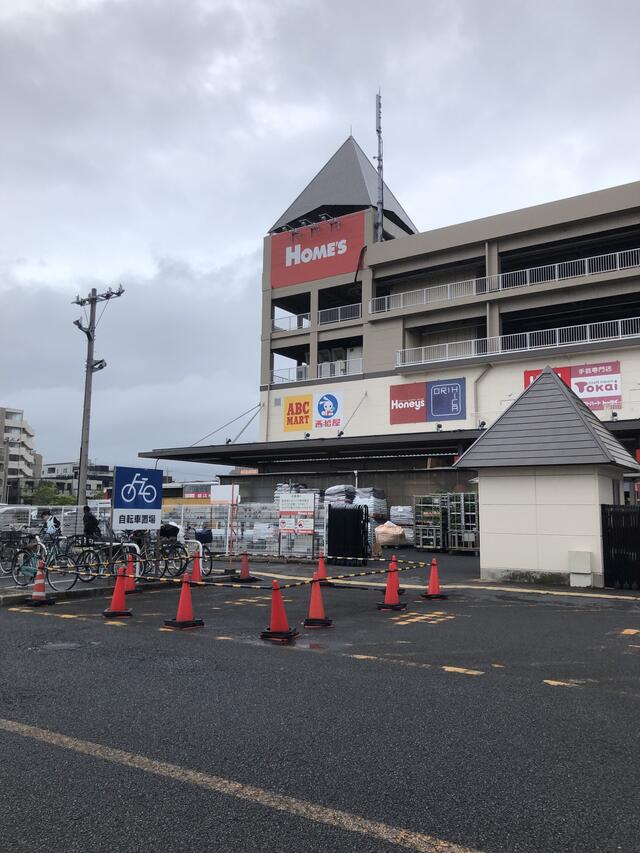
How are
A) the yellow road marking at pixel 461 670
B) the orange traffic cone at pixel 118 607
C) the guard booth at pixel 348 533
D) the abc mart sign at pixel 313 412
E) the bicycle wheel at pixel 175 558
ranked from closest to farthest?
the yellow road marking at pixel 461 670 < the orange traffic cone at pixel 118 607 < the bicycle wheel at pixel 175 558 < the guard booth at pixel 348 533 < the abc mart sign at pixel 313 412

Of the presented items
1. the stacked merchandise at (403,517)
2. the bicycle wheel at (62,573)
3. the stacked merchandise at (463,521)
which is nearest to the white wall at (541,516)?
the stacked merchandise at (463,521)

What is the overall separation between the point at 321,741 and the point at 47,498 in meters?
106

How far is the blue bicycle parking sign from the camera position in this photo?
15117 millimetres

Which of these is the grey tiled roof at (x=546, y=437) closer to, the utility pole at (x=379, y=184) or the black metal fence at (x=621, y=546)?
the black metal fence at (x=621, y=546)

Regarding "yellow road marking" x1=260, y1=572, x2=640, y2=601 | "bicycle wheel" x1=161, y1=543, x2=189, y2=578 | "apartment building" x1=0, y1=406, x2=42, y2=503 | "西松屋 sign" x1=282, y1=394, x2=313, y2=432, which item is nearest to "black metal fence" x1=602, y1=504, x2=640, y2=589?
"yellow road marking" x1=260, y1=572, x2=640, y2=601

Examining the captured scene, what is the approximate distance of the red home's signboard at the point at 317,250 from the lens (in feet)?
154

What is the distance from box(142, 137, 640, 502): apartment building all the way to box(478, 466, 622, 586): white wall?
1436 cm

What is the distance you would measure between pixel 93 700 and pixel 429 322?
4040 cm

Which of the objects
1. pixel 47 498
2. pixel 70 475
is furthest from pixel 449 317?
pixel 70 475

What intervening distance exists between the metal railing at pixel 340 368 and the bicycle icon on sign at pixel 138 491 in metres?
31.4

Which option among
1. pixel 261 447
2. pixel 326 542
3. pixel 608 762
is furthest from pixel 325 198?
pixel 608 762

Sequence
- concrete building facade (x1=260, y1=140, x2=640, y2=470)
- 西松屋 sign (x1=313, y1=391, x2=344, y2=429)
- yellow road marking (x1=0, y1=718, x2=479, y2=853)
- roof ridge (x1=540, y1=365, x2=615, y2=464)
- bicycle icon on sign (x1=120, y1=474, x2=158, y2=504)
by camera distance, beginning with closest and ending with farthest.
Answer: yellow road marking (x1=0, y1=718, x2=479, y2=853) → bicycle icon on sign (x1=120, y1=474, x2=158, y2=504) → roof ridge (x1=540, y1=365, x2=615, y2=464) → concrete building facade (x1=260, y1=140, x2=640, y2=470) → 西松屋 sign (x1=313, y1=391, x2=344, y2=429)

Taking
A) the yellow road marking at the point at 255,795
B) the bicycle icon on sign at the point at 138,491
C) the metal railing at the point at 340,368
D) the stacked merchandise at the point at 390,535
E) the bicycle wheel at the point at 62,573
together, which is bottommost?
the yellow road marking at the point at 255,795

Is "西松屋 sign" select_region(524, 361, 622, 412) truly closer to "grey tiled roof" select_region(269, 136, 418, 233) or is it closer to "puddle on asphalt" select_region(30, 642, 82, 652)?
"grey tiled roof" select_region(269, 136, 418, 233)
